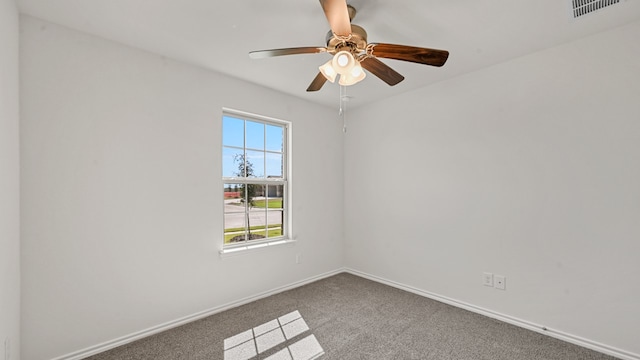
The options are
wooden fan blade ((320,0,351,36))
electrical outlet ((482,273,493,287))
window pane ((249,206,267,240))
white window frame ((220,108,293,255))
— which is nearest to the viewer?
wooden fan blade ((320,0,351,36))

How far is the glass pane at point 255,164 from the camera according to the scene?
3.27 meters

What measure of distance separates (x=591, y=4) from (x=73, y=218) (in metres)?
3.89

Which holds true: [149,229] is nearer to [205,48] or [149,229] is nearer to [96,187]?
[96,187]

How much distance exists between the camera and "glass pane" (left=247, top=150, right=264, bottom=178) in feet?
10.7

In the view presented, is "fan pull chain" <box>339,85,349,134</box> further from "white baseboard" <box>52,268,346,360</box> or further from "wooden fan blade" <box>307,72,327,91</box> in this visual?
"white baseboard" <box>52,268,346,360</box>

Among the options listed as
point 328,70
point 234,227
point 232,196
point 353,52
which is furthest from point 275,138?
point 353,52

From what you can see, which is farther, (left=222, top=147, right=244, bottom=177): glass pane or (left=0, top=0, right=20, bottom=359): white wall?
(left=222, top=147, right=244, bottom=177): glass pane

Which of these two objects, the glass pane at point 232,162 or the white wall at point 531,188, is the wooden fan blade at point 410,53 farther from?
the glass pane at point 232,162

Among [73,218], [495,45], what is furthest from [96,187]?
[495,45]

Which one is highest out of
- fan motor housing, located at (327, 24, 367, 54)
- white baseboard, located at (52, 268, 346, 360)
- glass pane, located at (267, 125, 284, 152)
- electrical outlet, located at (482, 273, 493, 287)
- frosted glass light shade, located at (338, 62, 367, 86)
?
fan motor housing, located at (327, 24, 367, 54)

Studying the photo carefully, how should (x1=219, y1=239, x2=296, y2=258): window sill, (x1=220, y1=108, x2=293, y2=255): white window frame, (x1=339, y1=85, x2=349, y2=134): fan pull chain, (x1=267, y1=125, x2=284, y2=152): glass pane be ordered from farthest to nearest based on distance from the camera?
(x1=267, y1=125, x2=284, y2=152): glass pane → (x1=339, y1=85, x2=349, y2=134): fan pull chain → (x1=220, y1=108, x2=293, y2=255): white window frame → (x1=219, y1=239, x2=296, y2=258): window sill

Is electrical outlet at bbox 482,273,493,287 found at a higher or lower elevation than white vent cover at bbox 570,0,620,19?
lower

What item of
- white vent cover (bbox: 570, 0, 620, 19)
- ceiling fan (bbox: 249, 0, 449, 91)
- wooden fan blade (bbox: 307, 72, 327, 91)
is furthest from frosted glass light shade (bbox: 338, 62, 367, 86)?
white vent cover (bbox: 570, 0, 620, 19)

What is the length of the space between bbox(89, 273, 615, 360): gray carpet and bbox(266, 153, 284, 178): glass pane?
1455 millimetres
